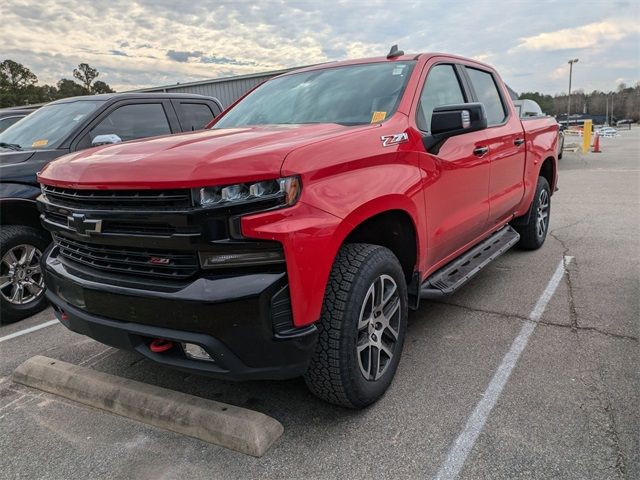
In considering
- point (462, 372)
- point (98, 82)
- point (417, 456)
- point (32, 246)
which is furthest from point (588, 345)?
point (98, 82)

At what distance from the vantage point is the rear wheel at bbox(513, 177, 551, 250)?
18.0 ft

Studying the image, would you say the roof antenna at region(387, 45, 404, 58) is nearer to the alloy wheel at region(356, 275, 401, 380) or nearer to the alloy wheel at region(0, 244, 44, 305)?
the alloy wheel at region(356, 275, 401, 380)

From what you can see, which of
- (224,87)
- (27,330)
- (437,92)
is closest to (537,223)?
(437,92)

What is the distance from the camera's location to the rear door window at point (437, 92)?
10.6ft

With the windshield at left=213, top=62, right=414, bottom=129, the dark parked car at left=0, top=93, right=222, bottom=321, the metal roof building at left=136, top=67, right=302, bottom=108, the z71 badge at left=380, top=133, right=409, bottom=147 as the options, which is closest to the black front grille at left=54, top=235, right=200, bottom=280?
the z71 badge at left=380, top=133, right=409, bottom=147

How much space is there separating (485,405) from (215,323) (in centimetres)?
158

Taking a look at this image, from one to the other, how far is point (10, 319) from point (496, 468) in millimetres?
4038

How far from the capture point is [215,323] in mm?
2090

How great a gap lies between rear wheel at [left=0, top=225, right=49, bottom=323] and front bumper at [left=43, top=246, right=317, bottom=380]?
223cm

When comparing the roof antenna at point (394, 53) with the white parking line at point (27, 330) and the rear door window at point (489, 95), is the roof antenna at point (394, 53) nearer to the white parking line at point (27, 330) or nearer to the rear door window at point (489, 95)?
the rear door window at point (489, 95)

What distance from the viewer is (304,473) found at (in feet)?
7.31

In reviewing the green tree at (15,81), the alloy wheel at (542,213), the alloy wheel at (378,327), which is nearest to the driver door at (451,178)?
the alloy wheel at (378,327)

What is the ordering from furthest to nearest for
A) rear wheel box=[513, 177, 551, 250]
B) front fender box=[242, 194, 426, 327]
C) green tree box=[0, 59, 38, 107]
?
1. green tree box=[0, 59, 38, 107]
2. rear wheel box=[513, 177, 551, 250]
3. front fender box=[242, 194, 426, 327]

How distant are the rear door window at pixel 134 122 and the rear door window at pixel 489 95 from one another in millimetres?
3449
